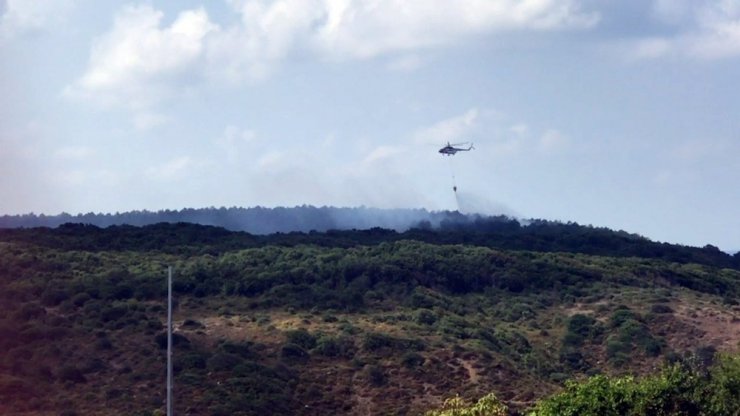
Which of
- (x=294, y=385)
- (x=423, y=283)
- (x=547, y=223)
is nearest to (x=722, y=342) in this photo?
(x=423, y=283)

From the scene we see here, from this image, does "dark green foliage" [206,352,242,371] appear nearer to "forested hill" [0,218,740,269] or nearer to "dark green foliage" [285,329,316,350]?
"dark green foliage" [285,329,316,350]

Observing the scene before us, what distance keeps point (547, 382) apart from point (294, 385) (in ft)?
49.7

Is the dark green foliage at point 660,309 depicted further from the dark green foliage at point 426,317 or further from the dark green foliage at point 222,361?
the dark green foliage at point 222,361

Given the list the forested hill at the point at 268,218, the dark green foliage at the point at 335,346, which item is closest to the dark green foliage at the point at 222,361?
the dark green foliage at the point at 335,346

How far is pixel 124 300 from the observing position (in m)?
93.3

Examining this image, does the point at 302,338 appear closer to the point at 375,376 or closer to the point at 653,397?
the point at 375,376

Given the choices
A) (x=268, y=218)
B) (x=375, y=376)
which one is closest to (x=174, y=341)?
(x=375, y=376)

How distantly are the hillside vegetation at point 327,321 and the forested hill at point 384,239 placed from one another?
43 cm

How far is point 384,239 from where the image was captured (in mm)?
125750

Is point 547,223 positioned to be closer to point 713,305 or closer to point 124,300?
point 713,305

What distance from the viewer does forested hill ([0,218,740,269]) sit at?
113500 millimetres

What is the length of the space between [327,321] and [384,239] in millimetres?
33046

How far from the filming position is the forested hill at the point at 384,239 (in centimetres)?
11350

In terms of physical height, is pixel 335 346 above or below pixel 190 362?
above
